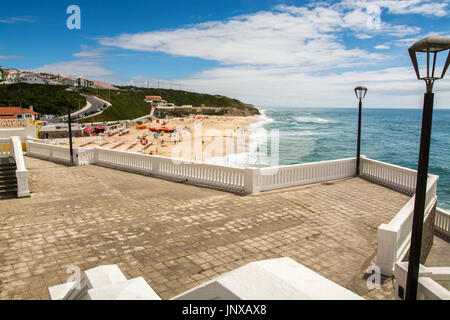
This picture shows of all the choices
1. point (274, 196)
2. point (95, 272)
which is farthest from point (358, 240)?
point (95, 272)

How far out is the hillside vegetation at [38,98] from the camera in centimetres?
8569

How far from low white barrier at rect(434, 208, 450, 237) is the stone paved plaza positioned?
2082 millimetres

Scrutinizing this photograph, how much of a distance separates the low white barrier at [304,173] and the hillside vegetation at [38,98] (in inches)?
3153

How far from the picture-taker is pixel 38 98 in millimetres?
92688

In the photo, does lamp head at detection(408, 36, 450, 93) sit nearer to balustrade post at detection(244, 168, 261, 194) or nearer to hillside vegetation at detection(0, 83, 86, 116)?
balustrade post at detection(244, 168, 261, 194)

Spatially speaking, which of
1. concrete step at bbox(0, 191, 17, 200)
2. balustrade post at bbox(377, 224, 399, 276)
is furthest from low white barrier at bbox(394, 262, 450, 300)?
concrete step at bbox(0, 191, 17, 200)

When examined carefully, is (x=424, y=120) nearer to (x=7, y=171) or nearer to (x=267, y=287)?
(x=267, y=287)

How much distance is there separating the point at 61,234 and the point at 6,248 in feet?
3.42

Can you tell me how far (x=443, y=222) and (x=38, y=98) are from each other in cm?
10272

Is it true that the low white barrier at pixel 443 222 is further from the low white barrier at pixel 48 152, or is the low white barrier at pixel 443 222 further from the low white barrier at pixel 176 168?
the low white barrier at pixel 48 152

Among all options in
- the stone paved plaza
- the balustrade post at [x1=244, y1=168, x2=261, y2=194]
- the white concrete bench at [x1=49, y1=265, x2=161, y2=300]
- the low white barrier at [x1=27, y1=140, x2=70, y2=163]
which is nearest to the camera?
the white concrete bench at [x1=49, y1=265, x2=161, y2=300]

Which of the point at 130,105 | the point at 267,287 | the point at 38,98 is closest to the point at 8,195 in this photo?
the point at 267,287

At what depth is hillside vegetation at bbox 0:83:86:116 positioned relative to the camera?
85.7 meters

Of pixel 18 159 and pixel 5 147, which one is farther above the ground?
pixel 5 147
